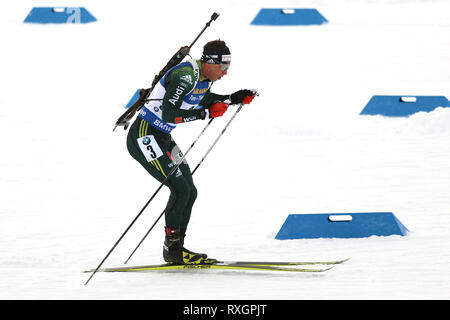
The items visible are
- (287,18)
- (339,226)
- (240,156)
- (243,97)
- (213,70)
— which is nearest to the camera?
(213,70)

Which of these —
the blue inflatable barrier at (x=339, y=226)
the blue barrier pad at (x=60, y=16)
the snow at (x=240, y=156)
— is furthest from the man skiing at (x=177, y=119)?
the blue barrier pad at (x=60, y=16)

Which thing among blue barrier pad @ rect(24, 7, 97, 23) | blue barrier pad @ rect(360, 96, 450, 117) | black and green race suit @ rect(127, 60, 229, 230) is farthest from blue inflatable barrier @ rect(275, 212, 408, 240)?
blue barrier pad @ rect(24, 7, 97, 23)

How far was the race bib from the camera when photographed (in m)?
6.16

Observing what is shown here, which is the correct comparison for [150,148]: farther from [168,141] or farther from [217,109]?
[217,109]

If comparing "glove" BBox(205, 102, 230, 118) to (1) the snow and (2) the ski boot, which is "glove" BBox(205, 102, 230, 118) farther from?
(1) the snow

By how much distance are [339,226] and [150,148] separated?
5.83 feet

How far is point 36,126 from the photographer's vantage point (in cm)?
1143

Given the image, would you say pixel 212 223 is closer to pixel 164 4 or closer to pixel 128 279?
pixel 128 279

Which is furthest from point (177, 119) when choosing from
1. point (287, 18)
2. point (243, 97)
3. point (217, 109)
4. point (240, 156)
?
point (287, 18)

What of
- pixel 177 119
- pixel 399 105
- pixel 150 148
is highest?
pixel 177 119

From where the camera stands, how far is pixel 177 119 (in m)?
5.95

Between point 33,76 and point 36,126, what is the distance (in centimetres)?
286

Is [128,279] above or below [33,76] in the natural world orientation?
above

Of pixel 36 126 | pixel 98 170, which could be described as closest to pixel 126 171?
pixel 98 170
